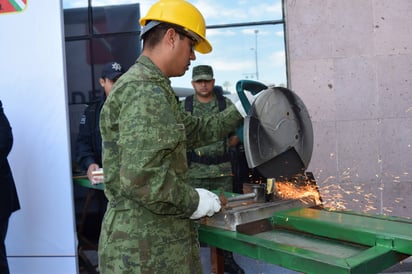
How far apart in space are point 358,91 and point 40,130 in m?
3.09

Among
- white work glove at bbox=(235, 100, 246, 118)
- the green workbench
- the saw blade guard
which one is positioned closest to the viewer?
the green workbench

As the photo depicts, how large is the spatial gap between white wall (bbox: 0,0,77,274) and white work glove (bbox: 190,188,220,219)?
6.23 feet

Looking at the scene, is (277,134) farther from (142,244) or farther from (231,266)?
(231,266)

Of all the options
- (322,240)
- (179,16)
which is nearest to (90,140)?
(179,16)

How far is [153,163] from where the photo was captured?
163 cm

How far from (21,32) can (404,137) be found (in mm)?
3753

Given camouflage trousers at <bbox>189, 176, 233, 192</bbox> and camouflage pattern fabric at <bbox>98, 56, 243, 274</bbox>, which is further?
camouflage trousers at <bbox>189, 176, 233, 192</bbox>

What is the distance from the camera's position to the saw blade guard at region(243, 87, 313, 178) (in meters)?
2.20

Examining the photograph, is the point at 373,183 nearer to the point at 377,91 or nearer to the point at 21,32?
the point at 377,91

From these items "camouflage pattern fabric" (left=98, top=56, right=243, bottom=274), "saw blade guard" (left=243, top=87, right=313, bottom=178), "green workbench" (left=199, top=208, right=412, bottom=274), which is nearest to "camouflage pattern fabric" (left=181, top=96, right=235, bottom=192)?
"saw blade guard" (left=243, top=87, right=313, bottom=178)

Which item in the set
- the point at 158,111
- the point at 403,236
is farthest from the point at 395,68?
the point at 158,111

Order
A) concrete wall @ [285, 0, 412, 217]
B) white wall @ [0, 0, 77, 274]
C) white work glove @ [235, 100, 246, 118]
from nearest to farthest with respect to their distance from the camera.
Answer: white work glove @ [235, 100, 246, 118] → white wall @ [0, 0, 77, 274] → concrete wall @ [285, 0, 412, 217]

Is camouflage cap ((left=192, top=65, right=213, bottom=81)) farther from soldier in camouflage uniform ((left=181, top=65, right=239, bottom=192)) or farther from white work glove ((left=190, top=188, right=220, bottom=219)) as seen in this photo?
white work glove ((left=190, top=188, right=220, bottom=219))

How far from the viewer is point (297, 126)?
2.41 metres
